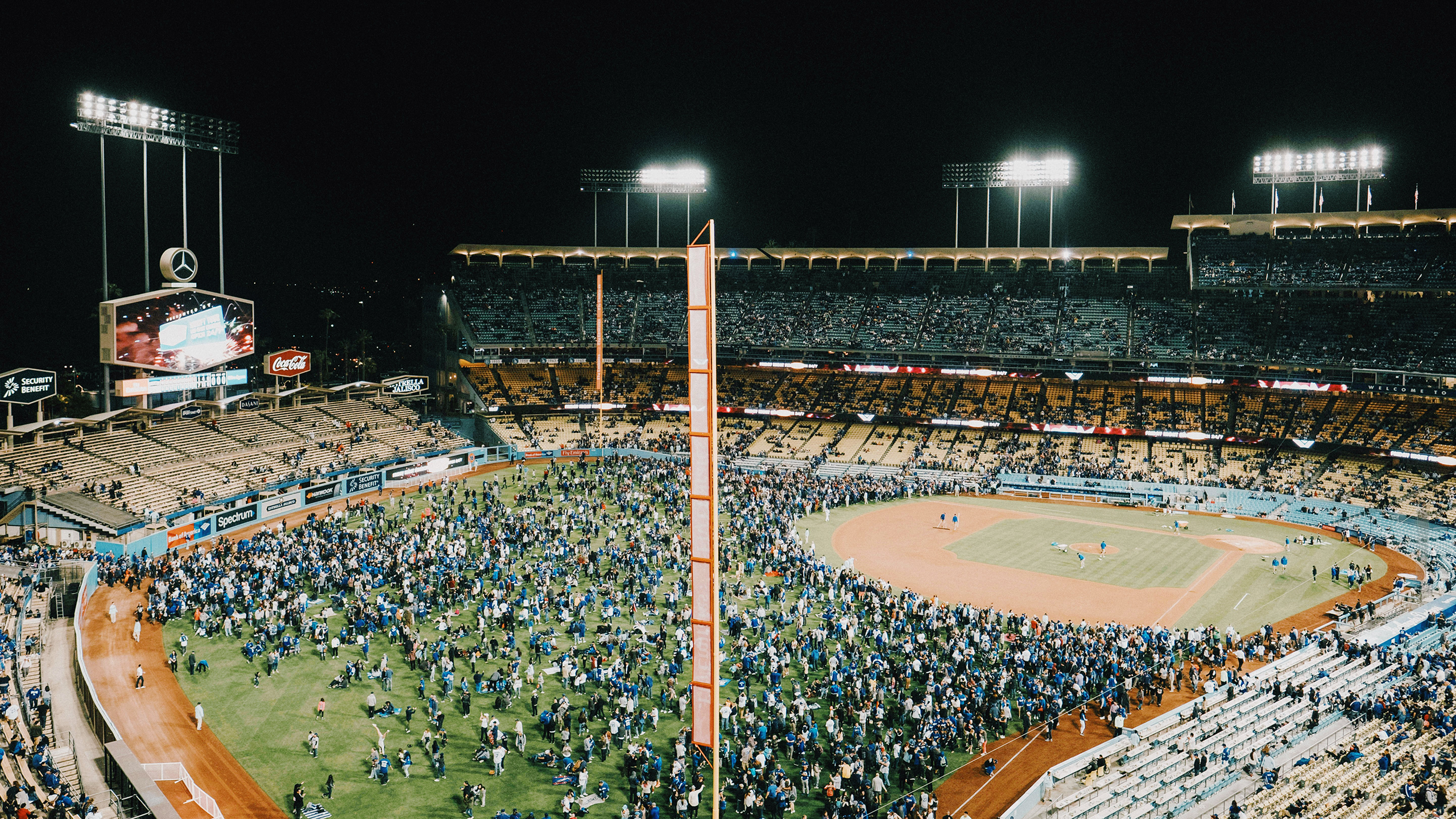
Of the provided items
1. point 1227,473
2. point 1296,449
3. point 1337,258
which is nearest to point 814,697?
point 1227,473

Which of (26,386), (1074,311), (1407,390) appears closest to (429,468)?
(26,386)

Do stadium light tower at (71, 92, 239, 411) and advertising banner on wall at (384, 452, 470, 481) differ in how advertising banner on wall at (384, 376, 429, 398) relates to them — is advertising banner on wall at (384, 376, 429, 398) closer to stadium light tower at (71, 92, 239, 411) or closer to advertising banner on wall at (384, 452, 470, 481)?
advertising banner on wall at (384, 452, 470, 481)

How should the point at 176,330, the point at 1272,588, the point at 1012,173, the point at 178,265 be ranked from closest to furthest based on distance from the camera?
the point at 1272,588, the point at 176,330, the point at 178,265, the point at 1012,173

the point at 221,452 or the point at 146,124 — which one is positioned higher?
the point at 146,124

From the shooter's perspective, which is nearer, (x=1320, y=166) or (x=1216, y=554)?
(x=1216, y=554)

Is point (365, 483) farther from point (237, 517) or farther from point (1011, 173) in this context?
point (1011, 173)

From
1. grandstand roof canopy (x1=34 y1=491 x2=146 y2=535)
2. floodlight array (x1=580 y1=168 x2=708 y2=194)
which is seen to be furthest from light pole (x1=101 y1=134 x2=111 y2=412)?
floodlight array (x1=580 y1=168 x2=708 y2=194)

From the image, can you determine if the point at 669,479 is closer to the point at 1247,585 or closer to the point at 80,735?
the point at 1247,585
